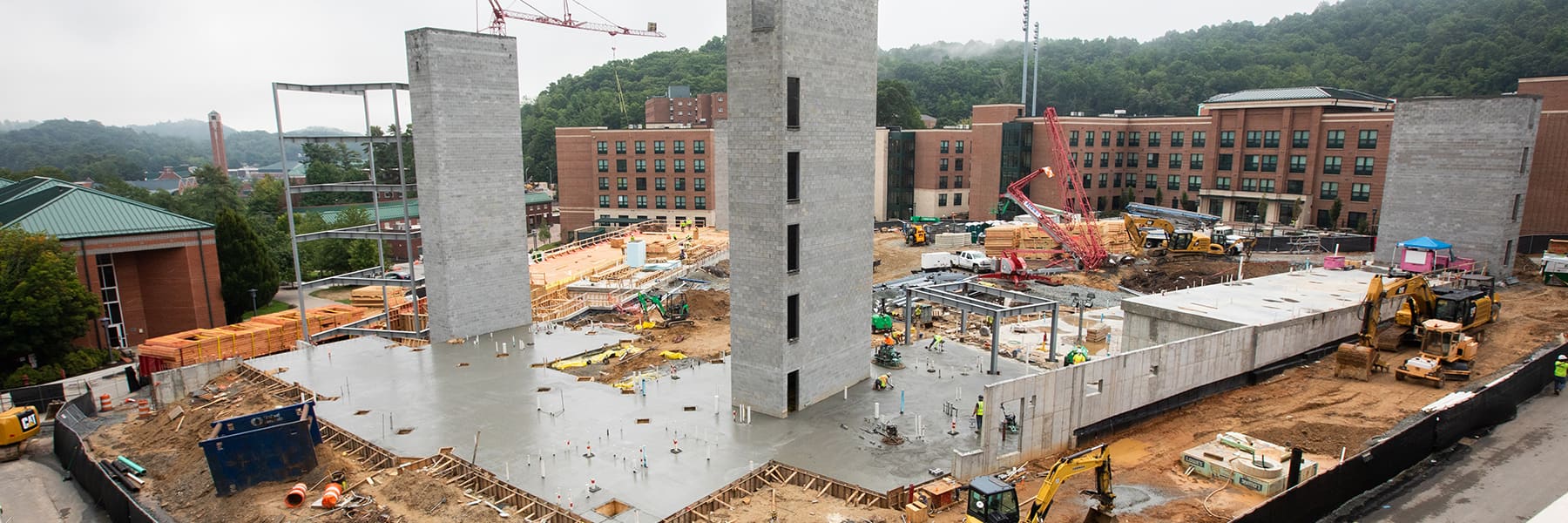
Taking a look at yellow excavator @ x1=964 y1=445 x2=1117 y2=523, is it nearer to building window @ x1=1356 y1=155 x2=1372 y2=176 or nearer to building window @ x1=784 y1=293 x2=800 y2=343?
building window @ x1=784 y1=293 x2=800 y2=343

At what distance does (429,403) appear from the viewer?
2492 cm

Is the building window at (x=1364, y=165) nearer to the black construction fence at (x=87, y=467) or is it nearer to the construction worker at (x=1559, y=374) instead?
the construction worker at (x=1559, y=374)

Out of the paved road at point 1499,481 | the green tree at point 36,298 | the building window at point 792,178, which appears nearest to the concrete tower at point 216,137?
the green tree at point 36,298

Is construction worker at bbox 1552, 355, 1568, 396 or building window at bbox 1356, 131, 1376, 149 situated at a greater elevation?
building window at bbox 1356, 131, 1376, 149

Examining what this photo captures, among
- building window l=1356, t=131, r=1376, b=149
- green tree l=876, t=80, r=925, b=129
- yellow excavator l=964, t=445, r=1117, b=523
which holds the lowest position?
yellow excavator l=964, t=445, r=1117, b=523

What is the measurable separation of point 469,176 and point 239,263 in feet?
78.0

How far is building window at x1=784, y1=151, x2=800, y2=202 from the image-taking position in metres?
22.0

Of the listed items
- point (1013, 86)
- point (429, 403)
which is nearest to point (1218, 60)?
point (1013, 86)

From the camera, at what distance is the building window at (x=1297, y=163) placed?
222 ft

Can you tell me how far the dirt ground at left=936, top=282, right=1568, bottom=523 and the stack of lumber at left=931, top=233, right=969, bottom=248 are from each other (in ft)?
122

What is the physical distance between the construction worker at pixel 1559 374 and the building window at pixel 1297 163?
4660cm

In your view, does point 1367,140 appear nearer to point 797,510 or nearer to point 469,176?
point 797,510

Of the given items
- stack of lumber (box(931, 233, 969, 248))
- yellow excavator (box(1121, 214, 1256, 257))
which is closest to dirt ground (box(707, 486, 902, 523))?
yellow excavator (box(1121, 214, 1256, 257))

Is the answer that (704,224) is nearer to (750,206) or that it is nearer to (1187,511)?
(750,206)
